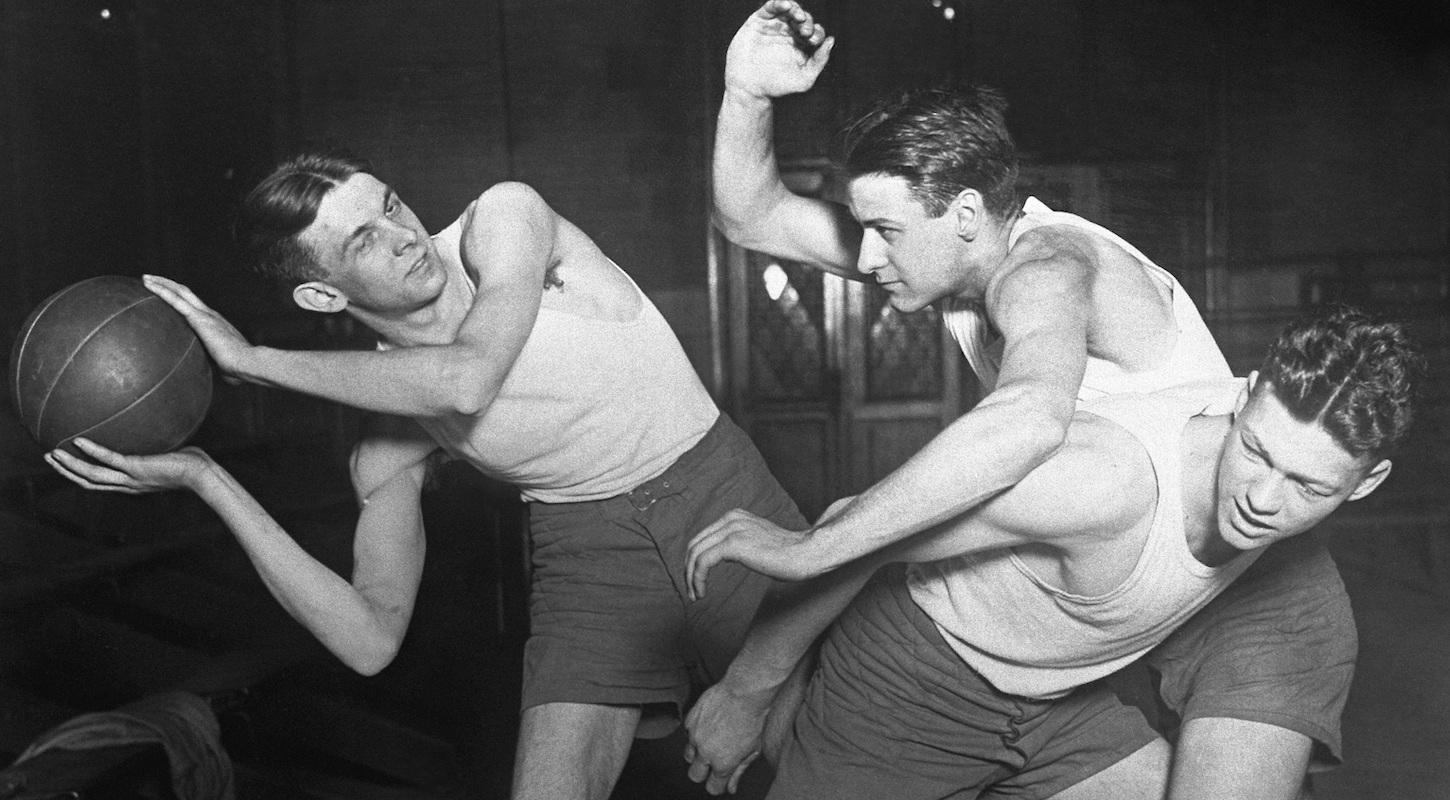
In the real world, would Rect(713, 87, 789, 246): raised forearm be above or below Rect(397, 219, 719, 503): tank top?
above

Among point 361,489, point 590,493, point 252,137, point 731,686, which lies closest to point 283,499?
point 252,137

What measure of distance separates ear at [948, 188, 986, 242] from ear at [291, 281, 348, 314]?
32.7 inches

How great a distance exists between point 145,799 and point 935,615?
4.51ft

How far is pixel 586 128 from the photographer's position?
252 cm

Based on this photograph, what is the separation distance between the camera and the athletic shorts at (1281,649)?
4.33 ft

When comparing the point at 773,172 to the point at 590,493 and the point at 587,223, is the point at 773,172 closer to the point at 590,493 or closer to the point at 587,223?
the point at 590,493

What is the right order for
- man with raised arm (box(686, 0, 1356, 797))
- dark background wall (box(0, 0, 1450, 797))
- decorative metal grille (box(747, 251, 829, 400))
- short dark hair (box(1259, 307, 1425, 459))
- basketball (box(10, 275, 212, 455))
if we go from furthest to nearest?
decorative metal grille (box(747, 251, 829, 400))
dark background wall (box(0, 0, 1450, 797))
basketball (box(10, 275, 212, 455))
man with raised arm (box(686, 0, 1356, 797))
short dark hair (box(1259, 307, 1425, 459))

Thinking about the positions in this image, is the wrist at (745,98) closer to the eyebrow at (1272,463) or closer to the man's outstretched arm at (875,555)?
the man's outstretched arm at (875,555)

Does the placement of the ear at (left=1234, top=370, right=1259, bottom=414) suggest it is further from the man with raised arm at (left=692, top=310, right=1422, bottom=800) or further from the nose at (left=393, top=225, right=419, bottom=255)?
the nose at (left=393, top=225, right=419, bottom=255)

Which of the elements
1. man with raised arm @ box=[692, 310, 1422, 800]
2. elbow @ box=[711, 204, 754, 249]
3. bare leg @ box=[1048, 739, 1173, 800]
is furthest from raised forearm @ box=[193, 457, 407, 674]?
bare leg @ box=[1048, 739, 1173, 800]

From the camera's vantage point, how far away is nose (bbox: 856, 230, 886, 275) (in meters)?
1.37

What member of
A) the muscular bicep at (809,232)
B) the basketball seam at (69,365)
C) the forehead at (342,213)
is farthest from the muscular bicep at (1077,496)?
the basketball seam at (69,365)

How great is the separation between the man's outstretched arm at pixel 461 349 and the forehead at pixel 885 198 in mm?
427

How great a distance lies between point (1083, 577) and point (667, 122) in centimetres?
168
